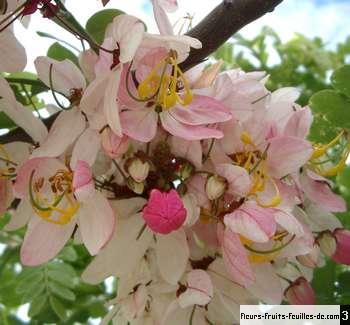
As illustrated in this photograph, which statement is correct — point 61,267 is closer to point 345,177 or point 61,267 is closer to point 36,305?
point 36,305

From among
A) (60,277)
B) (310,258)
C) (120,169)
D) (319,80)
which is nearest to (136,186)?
(120,169)

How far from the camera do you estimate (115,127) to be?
0.39 metres

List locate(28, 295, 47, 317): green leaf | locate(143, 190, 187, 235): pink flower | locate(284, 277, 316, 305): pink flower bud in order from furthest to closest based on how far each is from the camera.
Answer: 1. locate(28, 295, 47, 317): green leaf
2. locate(284, 277, 316, 305): pink flower bud
3. locate(143, 190, 187, 235): pink flower

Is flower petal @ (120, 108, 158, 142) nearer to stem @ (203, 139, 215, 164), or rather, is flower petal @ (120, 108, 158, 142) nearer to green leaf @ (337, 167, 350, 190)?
stem @ (203, 139, 215, 164)

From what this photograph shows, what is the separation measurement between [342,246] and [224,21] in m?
0.17

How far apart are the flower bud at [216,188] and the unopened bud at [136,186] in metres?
0.04

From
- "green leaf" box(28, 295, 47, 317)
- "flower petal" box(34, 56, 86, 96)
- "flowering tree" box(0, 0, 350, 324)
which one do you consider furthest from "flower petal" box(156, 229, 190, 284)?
"green leaf" box(28, 295, 47, 317)

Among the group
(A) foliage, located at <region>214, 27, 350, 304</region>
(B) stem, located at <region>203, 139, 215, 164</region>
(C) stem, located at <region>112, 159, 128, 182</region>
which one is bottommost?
(A) foliage, located at <region>214, 27, 350, 304</region>

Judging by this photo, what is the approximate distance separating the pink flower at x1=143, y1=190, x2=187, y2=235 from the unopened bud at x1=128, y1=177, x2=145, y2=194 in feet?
0.07

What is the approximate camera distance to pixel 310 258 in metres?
0.47

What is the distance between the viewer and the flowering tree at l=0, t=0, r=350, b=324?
1.33 ft

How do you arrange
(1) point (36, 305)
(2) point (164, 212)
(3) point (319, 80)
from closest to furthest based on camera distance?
(2) point (164, 212) < (1) point (36, 305) < (3) point (319, 80)

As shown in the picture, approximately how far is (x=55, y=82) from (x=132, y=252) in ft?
0.36

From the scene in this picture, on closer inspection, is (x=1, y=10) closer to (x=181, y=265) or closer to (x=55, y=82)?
(x=55, y=82)
